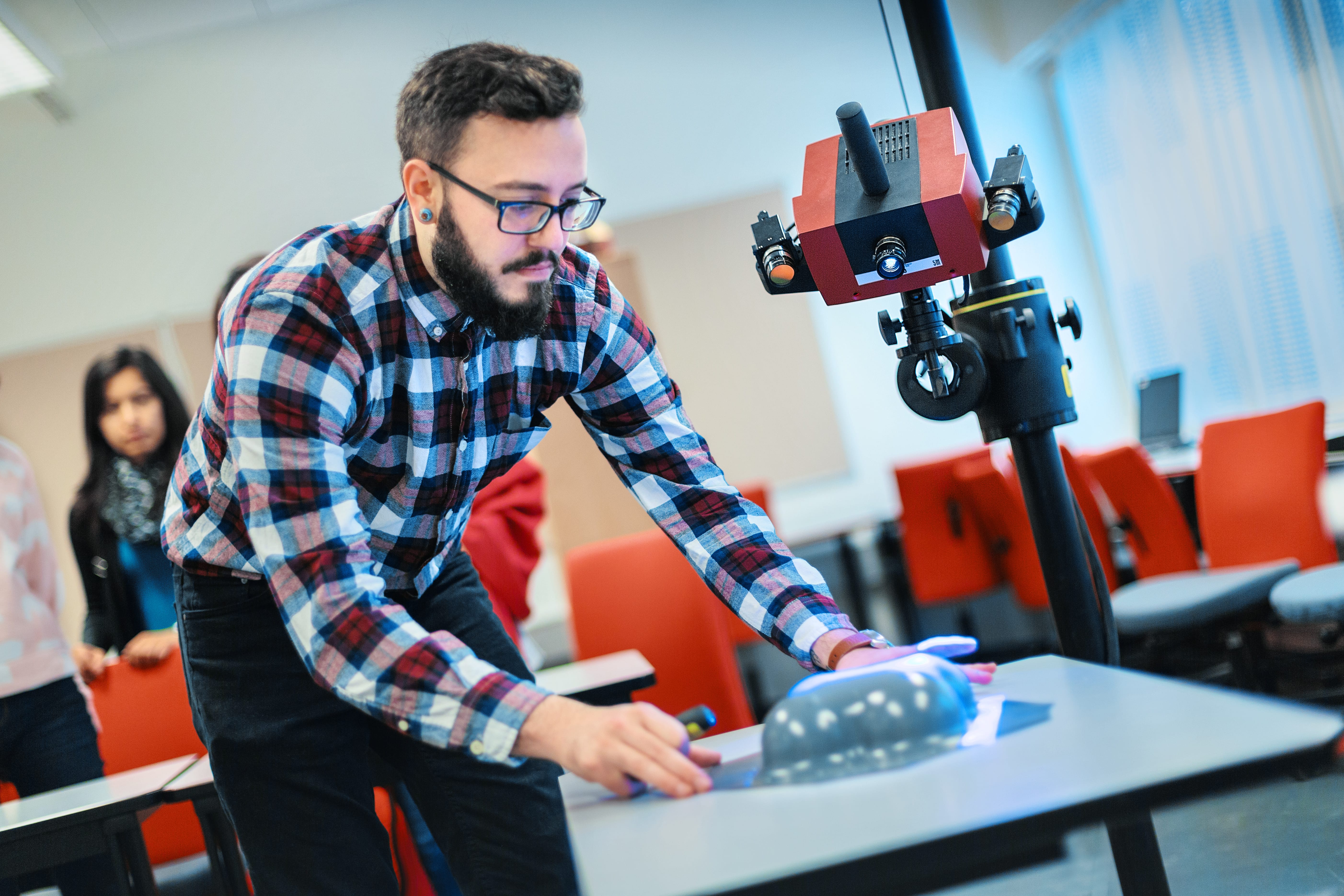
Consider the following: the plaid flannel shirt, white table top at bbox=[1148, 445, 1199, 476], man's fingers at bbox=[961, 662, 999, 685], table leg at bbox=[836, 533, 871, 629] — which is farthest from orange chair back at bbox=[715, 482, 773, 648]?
man's fingers at bbox=[961, 662, 999, 685]

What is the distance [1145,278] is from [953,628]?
193cm

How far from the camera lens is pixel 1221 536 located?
9.78ft

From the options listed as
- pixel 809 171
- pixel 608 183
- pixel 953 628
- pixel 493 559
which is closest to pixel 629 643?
pixel 493 559

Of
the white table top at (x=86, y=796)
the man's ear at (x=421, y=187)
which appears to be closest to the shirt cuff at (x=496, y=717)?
the man's ear at (x=421, y=187)

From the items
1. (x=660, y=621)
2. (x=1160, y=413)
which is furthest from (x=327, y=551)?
(x=1160, y=413)

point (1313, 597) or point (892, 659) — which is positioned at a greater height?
point (892, 659)

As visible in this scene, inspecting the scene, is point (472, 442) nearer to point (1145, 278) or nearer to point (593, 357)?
point (593, 357)

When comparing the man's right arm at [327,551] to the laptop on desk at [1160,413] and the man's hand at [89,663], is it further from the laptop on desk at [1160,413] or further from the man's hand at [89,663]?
the laptop on desk at [1160,413]

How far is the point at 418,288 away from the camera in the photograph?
110cm

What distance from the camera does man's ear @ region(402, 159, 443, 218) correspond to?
1.08 m

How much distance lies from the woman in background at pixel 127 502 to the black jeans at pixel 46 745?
0.47 metres

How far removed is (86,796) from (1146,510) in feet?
9.24

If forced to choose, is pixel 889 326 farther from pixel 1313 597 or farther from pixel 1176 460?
pixel 1176 460

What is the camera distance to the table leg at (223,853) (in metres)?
1.92
